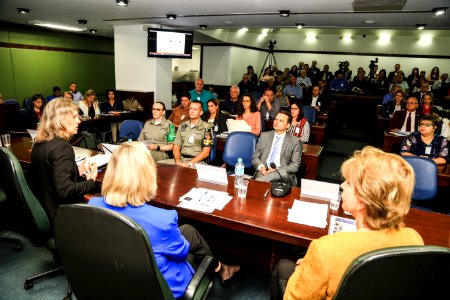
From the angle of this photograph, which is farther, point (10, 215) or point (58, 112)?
point (10, 215)

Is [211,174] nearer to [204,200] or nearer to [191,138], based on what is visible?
[204,200]

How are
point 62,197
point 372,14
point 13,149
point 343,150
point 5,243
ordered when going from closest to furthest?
1. point 62,197
2. point 5,243
3. point 13,149
4. point 372,14
5. point 343,150

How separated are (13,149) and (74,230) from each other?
8.54ft

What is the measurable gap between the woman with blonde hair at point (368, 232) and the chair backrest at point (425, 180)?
1827 mm

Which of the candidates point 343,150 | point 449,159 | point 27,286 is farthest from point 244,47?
point 27,286

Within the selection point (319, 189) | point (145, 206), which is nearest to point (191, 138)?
point (319, 189)

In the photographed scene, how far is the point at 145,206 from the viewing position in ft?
4.76

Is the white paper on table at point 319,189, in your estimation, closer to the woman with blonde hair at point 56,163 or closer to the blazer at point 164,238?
the blazer at point 164,238

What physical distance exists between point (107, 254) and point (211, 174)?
4.30ft

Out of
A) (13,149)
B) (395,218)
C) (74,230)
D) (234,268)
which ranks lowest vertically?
(234,268)

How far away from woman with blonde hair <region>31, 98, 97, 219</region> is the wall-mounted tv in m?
5.10

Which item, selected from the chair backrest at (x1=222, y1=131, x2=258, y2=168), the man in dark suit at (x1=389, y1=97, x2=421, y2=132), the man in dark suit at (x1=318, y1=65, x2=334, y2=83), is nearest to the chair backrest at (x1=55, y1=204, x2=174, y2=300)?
the chair backrest at (x1=222, y1=131, x2=258, y2=168)

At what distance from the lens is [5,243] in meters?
2.79

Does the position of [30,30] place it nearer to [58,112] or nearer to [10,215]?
[10,215]
